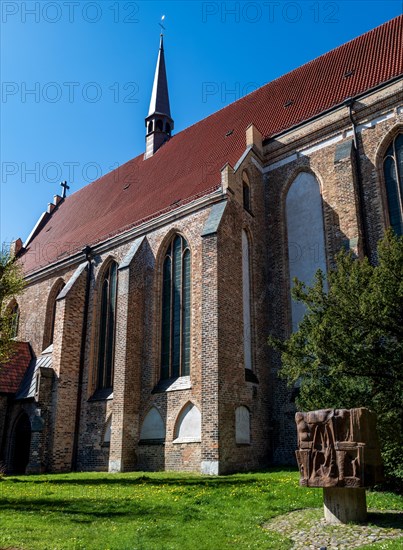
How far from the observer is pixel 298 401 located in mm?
10797

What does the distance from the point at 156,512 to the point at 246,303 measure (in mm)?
9057

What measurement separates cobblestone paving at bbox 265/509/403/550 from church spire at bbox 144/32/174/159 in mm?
22333

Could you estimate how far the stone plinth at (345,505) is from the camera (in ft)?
21.8

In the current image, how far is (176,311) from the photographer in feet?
54.7

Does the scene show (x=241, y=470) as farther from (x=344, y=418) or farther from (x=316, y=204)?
(x=316, y=204)

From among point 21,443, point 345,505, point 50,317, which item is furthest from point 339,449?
point 50,317

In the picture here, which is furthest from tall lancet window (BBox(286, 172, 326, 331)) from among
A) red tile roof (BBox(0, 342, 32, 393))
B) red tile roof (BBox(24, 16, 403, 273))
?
red tile roof (BBox(0, 342, 32, 393))

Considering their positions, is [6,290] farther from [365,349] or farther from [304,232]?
[365,349]

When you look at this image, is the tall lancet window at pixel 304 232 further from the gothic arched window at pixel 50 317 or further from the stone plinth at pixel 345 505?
the gothic arched window at pixel 50 317

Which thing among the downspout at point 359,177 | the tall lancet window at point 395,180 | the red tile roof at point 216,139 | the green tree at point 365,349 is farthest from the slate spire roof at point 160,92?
the green tree at point 365,349

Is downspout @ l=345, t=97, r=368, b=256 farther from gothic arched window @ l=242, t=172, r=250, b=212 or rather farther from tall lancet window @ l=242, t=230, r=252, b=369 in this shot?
tall lancet window @ l=242, t=230, r=252, b=369

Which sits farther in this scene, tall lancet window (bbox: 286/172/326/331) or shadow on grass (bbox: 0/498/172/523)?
tall lancet window (bbox: 286/172/326/331)

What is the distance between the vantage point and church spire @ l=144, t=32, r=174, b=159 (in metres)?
27.6

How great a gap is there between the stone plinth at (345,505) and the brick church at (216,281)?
6.32 metres
